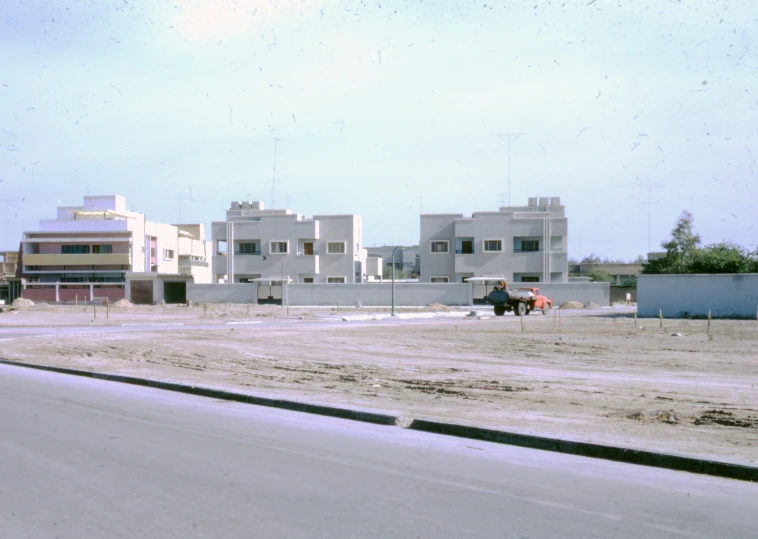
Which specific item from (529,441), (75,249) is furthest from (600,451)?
(75,249)

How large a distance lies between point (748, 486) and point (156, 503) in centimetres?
570

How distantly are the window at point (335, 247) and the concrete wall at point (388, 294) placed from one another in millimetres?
10990

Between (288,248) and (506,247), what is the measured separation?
74.8 ft

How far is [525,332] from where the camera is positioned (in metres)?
31.3

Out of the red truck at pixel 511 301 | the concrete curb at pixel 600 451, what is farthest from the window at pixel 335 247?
the concrete curb at pixel 600 451

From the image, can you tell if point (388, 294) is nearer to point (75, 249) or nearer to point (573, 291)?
point (573, 291)

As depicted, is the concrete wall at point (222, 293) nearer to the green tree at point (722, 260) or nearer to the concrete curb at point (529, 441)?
the green tree at point (722, 260)

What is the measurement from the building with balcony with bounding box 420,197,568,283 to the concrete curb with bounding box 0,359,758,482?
63.3 m

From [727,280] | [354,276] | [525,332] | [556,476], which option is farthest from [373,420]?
[354,276]

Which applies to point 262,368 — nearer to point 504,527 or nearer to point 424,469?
point 424,469

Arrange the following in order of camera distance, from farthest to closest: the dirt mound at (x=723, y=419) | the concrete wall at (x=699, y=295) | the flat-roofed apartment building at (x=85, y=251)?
the flat-roofed apartment building at (x=85, y=251), the concrete wall at (x=699, y=295), the dirt mound at (x=723, y=419)

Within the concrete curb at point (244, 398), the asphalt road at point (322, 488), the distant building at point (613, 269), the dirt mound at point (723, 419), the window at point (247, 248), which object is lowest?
the concrete curb at point (244, 398)

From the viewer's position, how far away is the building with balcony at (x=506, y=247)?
75062 millimetres

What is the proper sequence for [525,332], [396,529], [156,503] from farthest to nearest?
[525,332] → [156,503] → [396,529]
